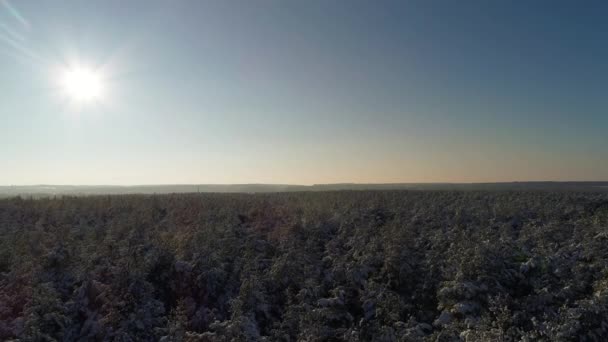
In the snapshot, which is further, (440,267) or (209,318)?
(440,267)

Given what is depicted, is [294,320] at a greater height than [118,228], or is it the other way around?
[118,228]

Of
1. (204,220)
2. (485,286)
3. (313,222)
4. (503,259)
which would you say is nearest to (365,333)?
(485,286)

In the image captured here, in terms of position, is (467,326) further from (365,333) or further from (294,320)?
(294,320)

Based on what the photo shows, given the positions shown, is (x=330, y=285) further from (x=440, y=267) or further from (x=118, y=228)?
(x=118, y=228)

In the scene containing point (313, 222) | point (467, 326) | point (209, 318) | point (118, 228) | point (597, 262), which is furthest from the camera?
point (313, 222)

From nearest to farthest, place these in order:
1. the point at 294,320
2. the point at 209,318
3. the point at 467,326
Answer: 1. the point at 467,326
2. the point at 294,320
3. the point at 209,318

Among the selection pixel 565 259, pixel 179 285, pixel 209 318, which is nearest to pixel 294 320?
pixel 209 318
